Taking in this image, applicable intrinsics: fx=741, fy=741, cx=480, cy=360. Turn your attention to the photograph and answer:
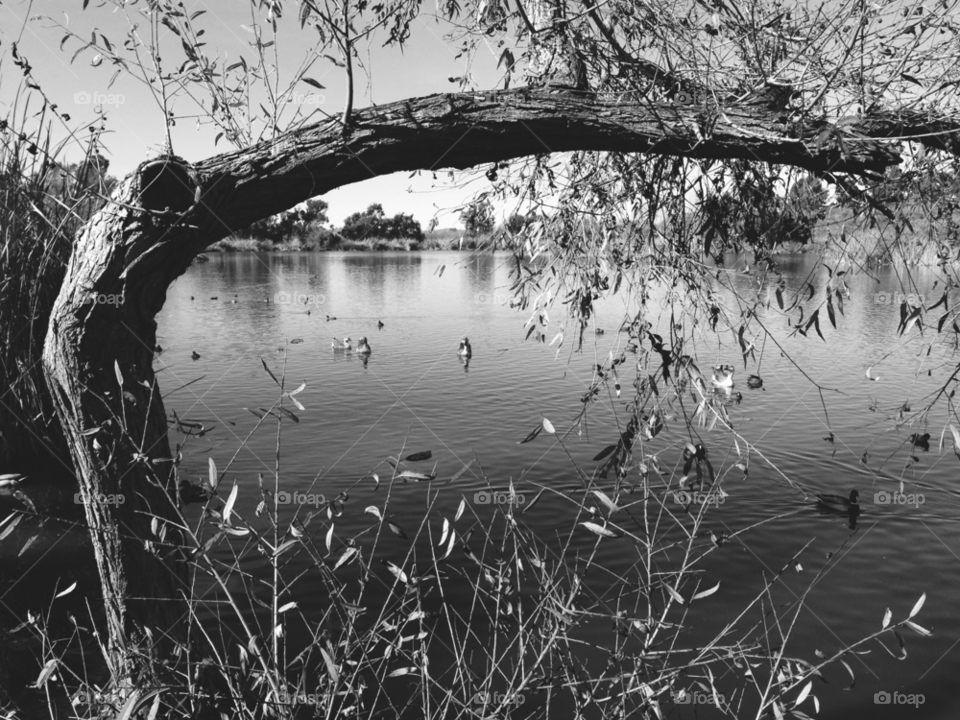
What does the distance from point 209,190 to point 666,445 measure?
5.34 meters

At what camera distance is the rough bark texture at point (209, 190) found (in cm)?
366

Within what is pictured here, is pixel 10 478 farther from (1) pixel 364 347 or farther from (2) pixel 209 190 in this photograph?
(1) pixel 364 347

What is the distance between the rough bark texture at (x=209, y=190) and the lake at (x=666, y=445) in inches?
25.0

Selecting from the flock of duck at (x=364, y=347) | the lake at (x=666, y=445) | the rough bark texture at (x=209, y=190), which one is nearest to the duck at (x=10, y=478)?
the rough bark texture at (x=209, y=190)

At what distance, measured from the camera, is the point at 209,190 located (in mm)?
3764

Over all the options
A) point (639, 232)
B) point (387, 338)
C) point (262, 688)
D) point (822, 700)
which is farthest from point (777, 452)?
point (387, 338)

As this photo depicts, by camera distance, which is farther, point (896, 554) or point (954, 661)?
point (896, 554)

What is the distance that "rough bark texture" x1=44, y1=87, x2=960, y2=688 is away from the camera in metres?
3.66

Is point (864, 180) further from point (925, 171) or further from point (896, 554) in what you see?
point (896, 554)

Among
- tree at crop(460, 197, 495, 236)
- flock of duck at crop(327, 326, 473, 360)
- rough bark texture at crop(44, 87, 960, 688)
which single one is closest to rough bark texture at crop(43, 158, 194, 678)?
rough bark texture at crop(44, 87, 960, 688)

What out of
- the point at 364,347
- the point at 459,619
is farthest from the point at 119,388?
the point at 364,347

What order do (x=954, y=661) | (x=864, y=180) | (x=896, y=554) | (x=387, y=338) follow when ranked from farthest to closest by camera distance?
(x=387, y=338) < (x=896, y=554) < (x=954, y=661) < (x=864, y=180)

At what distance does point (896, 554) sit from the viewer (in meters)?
6.95

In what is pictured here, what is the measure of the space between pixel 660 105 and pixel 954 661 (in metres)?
4.60
